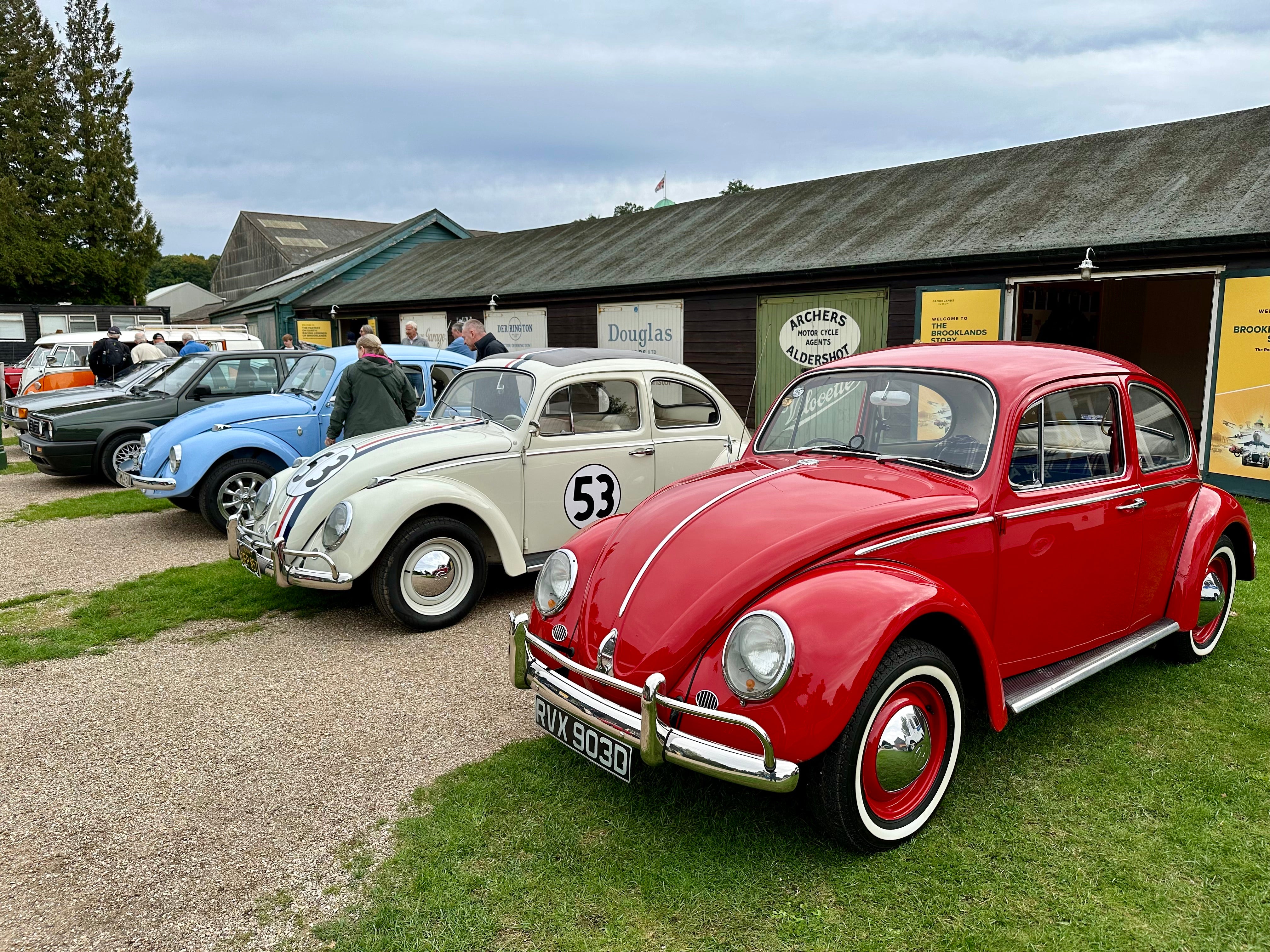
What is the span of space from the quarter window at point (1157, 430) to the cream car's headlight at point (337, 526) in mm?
4497

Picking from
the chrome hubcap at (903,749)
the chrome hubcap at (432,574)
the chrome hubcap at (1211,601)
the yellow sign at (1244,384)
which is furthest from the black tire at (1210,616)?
the yellow sign at (1244,384)

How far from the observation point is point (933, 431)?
383 cm

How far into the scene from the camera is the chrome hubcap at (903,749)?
2.99 metres

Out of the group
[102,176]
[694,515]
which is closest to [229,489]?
[694,515]

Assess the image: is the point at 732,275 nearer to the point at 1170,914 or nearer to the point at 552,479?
the point at 552,479

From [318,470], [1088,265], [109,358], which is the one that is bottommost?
[318,470]

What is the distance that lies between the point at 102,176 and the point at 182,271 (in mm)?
53127

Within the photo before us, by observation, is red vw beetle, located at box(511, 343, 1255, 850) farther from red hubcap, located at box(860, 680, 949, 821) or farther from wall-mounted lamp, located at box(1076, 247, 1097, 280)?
wall-mounted lamp, located at box(1076, 247, 1097, 280)

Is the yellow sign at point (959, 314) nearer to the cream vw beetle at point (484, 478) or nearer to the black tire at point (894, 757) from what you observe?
the cream vw beetle at point (484, 478)

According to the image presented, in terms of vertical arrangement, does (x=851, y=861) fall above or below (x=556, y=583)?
below

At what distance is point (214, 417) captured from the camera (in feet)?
27.9

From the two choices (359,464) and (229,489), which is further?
(229,489)

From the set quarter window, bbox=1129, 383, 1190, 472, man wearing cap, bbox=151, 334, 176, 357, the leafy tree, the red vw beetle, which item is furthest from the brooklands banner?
the leafy tree

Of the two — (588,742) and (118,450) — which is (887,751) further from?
(118,450)
